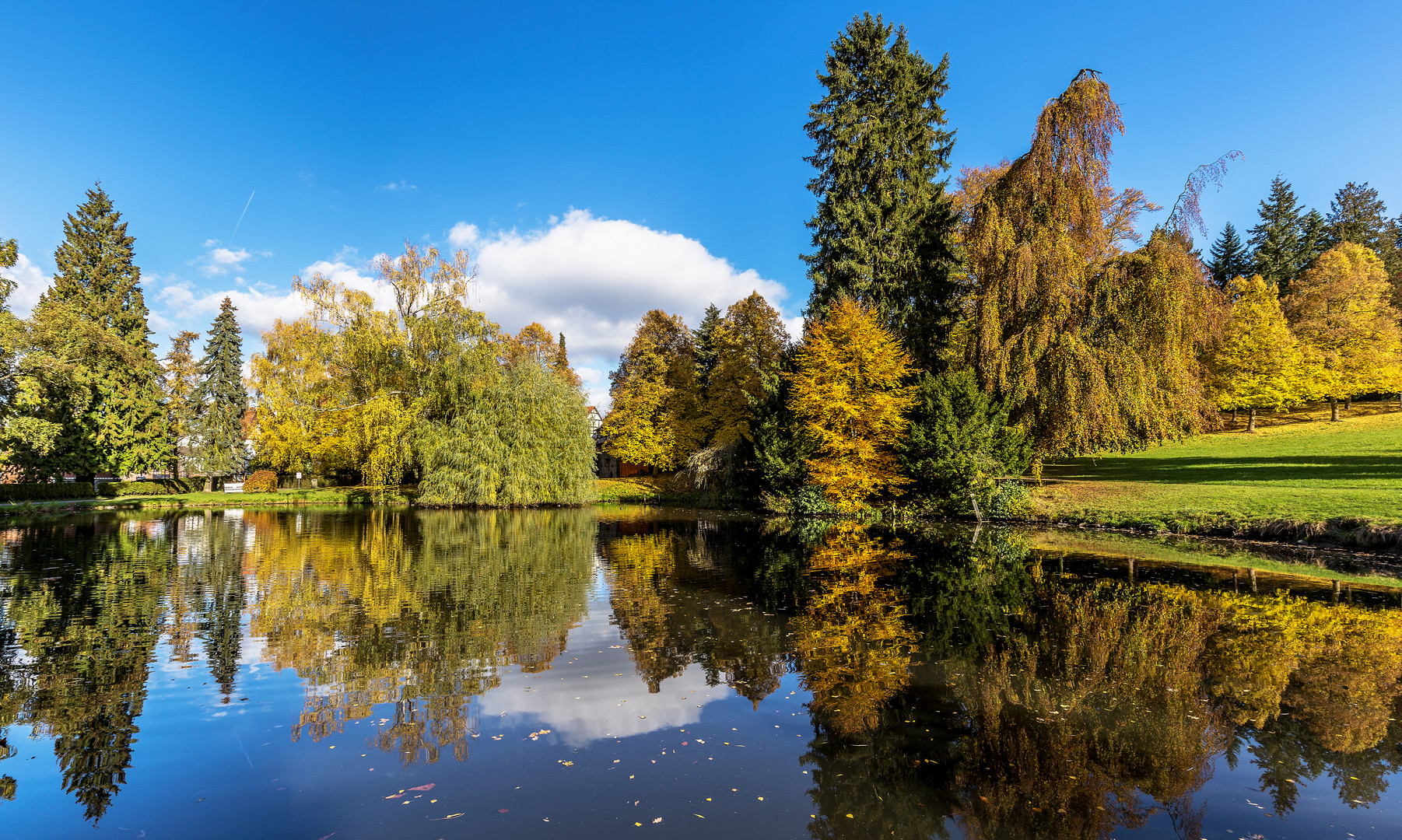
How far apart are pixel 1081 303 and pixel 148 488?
5051 cm

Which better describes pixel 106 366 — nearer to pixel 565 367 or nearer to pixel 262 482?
pixel 262 482

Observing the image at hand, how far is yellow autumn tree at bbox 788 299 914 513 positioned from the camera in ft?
80.6

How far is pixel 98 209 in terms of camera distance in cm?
3900

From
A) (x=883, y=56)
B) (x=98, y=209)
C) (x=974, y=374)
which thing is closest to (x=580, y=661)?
(x=974, y=374)

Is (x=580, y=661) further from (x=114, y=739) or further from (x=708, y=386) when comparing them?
(x=708, y=386)

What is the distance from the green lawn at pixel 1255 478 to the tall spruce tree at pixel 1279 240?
1256cm

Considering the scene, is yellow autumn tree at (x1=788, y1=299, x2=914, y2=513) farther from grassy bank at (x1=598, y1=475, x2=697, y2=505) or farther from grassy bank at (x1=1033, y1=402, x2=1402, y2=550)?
grassy bank at (x1=598, y1=475, x2=697, y2=505)

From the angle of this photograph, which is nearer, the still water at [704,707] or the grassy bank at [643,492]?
the still water at [704,707]

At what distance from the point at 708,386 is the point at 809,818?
124 ft

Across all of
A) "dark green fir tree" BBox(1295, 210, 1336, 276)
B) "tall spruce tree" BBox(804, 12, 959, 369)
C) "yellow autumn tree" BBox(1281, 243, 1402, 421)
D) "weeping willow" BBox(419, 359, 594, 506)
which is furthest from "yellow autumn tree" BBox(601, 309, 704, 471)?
"dark green fir tree" BBox(1295, 210, 1336, 276)

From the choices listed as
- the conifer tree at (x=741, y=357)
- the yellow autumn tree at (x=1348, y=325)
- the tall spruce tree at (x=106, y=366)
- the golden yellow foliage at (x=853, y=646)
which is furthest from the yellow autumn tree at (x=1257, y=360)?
the tall spruce tree at (x=106, y=366)

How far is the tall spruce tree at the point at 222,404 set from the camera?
41.6 m

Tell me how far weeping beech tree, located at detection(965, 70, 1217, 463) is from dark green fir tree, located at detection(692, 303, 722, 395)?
20142 mm

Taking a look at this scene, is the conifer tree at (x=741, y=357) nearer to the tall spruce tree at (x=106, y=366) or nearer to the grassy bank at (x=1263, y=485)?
the grassy bank at (x=1263, y=485)
